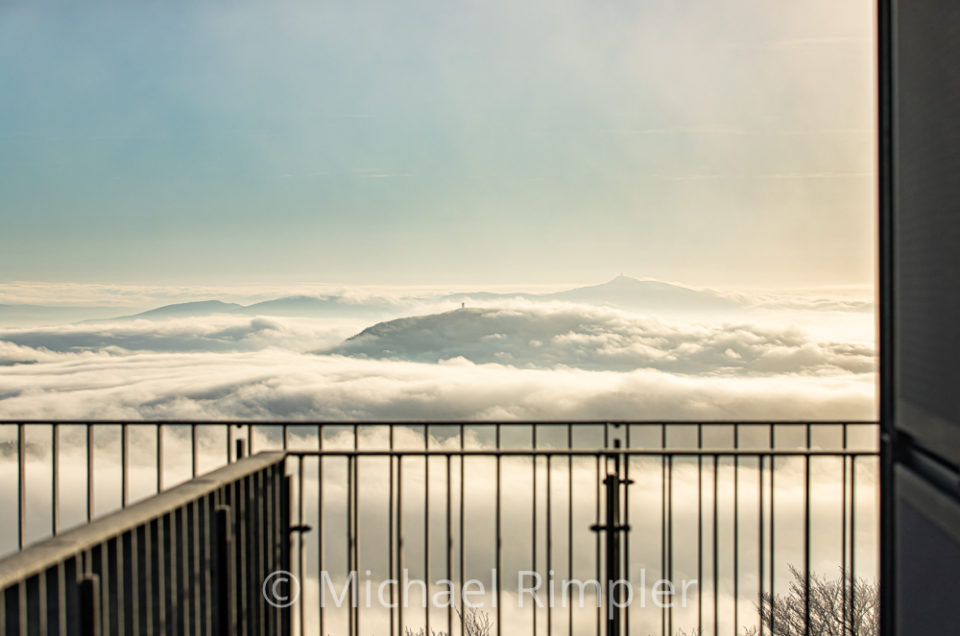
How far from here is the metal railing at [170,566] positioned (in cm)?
200

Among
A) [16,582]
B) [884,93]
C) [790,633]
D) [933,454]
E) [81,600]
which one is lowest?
[790,633]

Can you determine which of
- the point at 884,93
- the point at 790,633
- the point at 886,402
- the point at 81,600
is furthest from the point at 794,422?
the point at 790,633

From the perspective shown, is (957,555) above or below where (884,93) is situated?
below

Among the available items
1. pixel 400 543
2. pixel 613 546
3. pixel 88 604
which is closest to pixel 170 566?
pixel 88 604

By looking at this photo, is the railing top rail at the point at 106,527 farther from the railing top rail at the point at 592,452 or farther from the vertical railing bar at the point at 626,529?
the vertical railing bar at the point at 626,529

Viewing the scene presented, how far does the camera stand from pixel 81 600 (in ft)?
6.65

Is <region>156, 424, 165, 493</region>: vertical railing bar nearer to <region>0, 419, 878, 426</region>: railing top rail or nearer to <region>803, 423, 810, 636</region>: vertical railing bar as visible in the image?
<region>0, 419, 878, 426</region>: railing top rail

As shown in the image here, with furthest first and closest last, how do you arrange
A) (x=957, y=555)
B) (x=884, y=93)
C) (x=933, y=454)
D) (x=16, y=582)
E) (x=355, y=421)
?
(x=355, y=421) → (x=884, y=93) → (x=933, y=454) → (x=957, y=555) → (x=16, y=582)

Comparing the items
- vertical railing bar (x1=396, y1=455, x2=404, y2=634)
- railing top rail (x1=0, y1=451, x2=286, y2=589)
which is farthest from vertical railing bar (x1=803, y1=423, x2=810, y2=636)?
railing top rail (x1=0, y1=451, x2=286, y2=589)

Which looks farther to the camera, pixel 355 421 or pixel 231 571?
pixel 355 421

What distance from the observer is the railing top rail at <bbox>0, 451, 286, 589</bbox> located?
1906 millimetres

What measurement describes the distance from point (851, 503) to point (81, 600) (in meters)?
4.40

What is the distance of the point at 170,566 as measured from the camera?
2.63 m

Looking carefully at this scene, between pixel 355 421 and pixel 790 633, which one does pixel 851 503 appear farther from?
pixel 790 633
